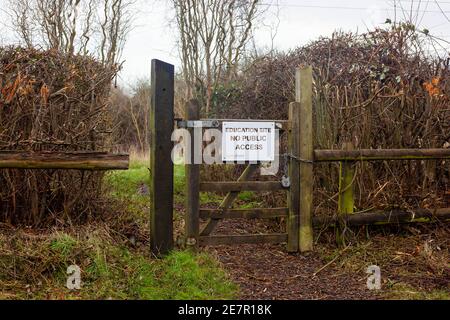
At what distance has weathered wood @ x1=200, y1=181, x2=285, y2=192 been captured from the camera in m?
5.81

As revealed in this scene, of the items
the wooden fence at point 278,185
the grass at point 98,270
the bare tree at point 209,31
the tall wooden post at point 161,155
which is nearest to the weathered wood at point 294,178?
the wooden fence at point 278,185

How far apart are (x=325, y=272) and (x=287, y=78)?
4.14m

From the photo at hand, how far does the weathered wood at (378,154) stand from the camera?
6168 millimetres

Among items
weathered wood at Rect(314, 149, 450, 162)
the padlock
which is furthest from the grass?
weathered wood at Rect(314, 149, 450, 162)

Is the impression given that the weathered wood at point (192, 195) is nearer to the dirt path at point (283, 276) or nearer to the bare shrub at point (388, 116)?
the dirt path at point (283, 276)

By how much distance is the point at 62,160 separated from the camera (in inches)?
208

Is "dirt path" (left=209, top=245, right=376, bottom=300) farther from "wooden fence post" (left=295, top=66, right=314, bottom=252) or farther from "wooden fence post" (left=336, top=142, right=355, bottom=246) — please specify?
"wooden fence post" (left=336, top=142, right=355, bottom=246)

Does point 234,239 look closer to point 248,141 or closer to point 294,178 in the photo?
point 294,178

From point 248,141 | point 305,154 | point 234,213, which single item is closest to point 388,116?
point 305,154

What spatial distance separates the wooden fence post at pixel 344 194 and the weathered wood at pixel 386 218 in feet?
0.26
